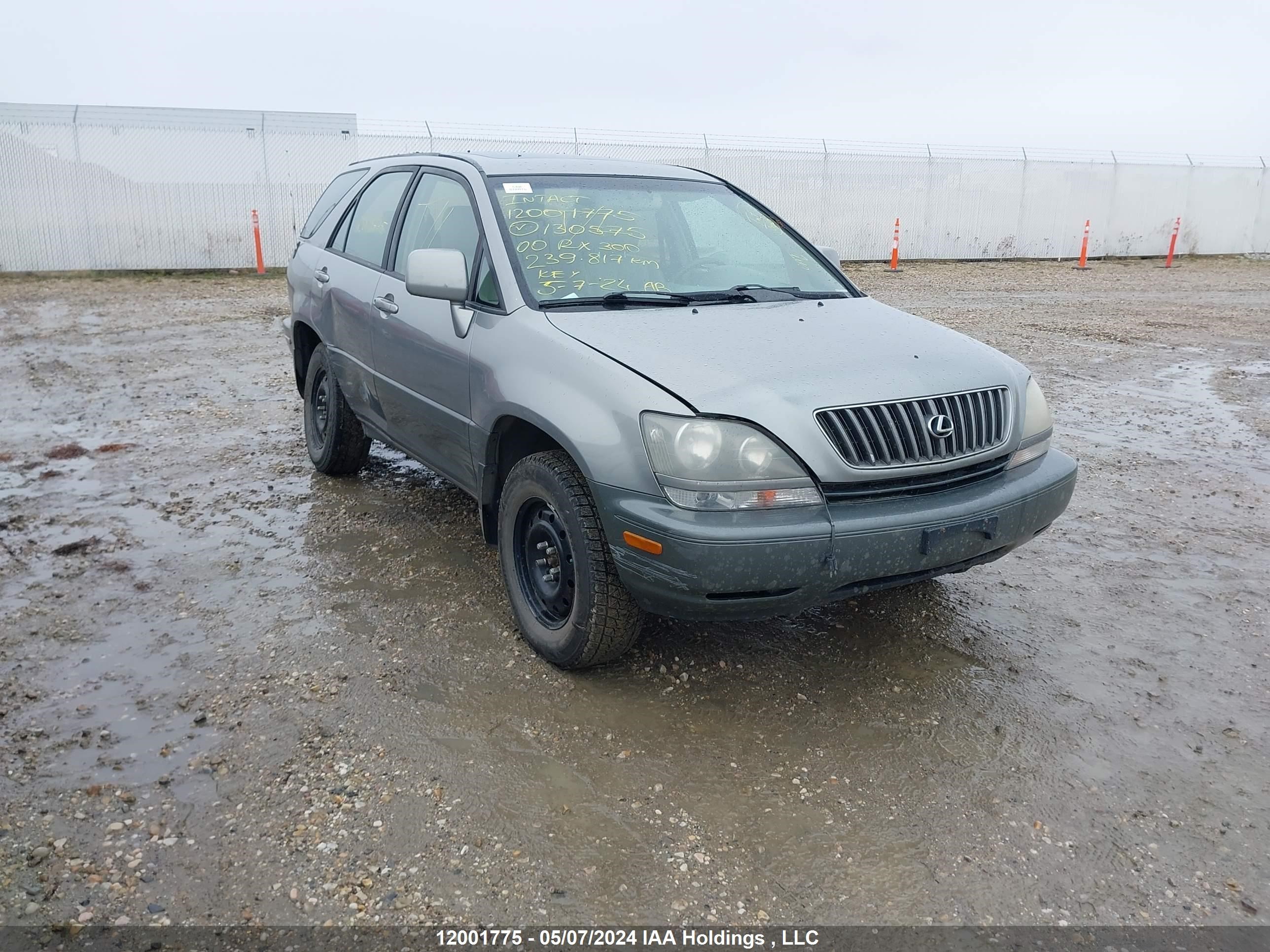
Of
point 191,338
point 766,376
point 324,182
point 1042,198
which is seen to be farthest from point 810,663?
point 1042,198

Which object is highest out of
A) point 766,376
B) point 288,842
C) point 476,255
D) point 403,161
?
point 403,161

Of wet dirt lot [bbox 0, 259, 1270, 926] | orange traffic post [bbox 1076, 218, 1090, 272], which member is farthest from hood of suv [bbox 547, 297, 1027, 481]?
orange traffic post [bbox 1076, 218, 1090, 272]

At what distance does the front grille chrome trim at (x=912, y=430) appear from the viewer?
3037mm

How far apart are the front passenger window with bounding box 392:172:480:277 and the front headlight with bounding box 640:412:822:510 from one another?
4.78ft

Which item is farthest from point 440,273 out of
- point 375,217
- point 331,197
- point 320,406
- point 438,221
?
point 331,197

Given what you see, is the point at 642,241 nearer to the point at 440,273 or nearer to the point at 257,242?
the point at 440,273

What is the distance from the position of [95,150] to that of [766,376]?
2002cm

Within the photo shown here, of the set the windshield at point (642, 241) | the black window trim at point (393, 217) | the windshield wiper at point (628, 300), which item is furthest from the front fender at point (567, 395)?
the black window trim at point (393, 217)

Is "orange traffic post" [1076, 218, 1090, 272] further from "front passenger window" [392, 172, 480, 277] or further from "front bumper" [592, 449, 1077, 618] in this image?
"front bumper" [592, 449, 1077, 618]

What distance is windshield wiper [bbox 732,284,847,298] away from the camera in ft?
13.4

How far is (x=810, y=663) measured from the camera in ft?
12.0

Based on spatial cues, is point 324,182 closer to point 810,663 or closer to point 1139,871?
point 810,663

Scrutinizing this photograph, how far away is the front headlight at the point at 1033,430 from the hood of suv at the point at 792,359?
0.27 ft

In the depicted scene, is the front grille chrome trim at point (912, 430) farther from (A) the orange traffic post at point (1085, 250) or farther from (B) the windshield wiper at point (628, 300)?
(A) the orange traffic post at point (1085, 250)
